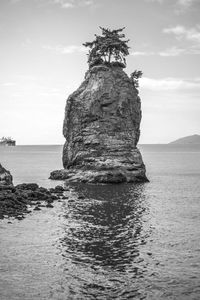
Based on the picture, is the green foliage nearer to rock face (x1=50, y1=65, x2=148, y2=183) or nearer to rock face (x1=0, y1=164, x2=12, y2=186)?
rock face (x1=50, y1=65, x2=148, y2=183)

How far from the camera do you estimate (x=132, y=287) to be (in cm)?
2361

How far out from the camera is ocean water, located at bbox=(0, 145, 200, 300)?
23.4 meters

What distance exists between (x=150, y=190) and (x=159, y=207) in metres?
17.3

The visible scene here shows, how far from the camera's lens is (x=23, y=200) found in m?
53.4

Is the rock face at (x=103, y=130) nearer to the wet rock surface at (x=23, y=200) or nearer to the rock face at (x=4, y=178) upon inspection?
the wet rock surface at (x=23, y=200)

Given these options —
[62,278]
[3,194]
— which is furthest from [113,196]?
[62,278]

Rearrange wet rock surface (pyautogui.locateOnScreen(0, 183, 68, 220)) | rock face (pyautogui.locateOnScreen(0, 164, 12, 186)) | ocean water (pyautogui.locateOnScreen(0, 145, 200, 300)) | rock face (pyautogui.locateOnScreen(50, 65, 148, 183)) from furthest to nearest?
1. rock face (pyautogui.locateOnScreen(50, 65, 148, 183))
2. rock face (pyautogui.locateOnScreen(0, 164, 12, 186))
3. wet rock surface (pyautogui.locateOnScreen(0, 183, 68, 220))
4. ocean water (pyautogui.locateOnScreen(0, 145, 200, 300))

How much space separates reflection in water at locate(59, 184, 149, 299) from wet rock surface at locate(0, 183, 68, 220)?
12.4ft

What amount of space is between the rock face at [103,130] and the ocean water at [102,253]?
977 inches

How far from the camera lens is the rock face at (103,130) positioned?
77.7 metres

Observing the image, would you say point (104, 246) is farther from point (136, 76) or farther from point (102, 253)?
point (136, 76)

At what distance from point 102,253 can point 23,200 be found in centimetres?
2570

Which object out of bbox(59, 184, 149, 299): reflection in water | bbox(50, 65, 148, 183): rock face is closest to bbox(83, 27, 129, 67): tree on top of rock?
bbox(50, 65, 148, 183): rock face

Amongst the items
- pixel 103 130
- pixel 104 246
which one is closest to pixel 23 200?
pixel 104 246
